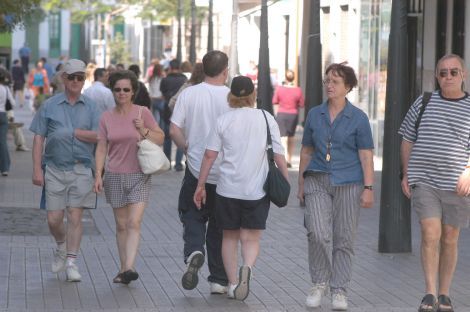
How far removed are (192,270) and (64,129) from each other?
1609 millimetres

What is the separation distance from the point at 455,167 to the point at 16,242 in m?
5.29

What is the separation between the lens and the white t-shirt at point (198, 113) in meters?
9.77

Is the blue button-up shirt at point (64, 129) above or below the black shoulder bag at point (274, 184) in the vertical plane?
above

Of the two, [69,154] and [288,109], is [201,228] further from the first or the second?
[288,109]

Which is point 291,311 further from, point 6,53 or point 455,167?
point 6,53

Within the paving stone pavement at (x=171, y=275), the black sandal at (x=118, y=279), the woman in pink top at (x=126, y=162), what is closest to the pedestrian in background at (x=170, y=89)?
the paving stone pavement at (x=171, y=275)

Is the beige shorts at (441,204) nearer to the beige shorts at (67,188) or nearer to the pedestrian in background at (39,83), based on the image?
the beige shorts at (67,188)

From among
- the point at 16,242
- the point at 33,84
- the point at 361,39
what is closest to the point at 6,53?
the point at 33,84

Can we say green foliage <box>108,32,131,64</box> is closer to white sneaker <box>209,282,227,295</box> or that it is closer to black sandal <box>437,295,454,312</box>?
white sneaker <box>209,282,227,295</box>

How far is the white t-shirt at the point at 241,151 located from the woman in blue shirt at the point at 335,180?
0.31 m

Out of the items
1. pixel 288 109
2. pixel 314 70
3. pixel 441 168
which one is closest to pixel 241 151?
pixel 441 168

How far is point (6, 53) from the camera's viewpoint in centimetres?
5603

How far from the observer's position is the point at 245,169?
9.34 meters

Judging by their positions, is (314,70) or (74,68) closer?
(74,68)
